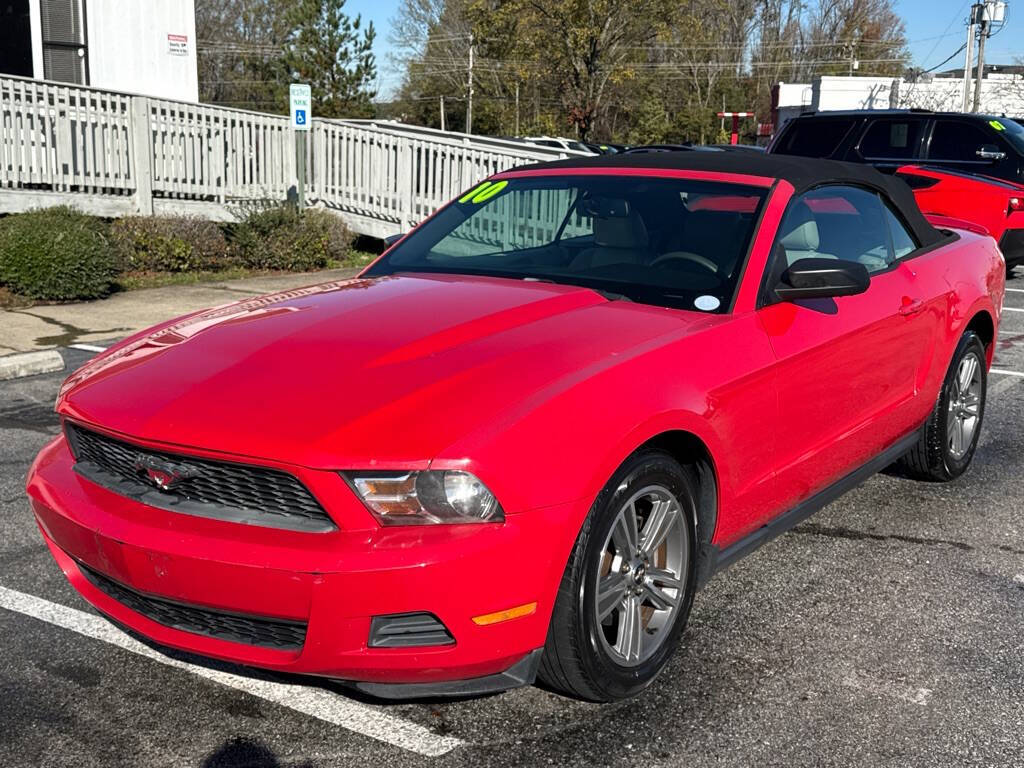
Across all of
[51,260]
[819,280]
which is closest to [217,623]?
[819,280]

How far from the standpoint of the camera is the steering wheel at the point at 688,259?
3.92m

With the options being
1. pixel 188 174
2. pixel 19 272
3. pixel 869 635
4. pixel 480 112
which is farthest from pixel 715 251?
pixel 480 112

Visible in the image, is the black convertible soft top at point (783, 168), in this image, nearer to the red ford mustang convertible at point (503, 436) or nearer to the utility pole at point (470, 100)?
the red ford mustang convertible at point (503, 436)

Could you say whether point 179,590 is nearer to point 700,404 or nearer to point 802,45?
point 700,404

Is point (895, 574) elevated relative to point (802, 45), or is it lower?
lower

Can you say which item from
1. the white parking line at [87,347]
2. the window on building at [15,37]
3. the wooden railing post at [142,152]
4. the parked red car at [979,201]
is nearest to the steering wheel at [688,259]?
the white parking line at [87,347]

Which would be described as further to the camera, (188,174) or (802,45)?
(802,45)

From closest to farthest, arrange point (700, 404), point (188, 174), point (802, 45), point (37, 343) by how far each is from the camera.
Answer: point (700, 404) → point (37, 343) → point (188, 174) → point (802, 45)

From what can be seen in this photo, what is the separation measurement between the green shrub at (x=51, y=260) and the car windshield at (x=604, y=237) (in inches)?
248

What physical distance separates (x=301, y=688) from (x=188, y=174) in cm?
1193

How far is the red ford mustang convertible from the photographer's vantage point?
2.74 metres

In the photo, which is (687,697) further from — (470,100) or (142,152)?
(470,100)

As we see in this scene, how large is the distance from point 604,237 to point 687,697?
1.78 m

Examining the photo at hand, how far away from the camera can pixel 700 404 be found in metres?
3.31
